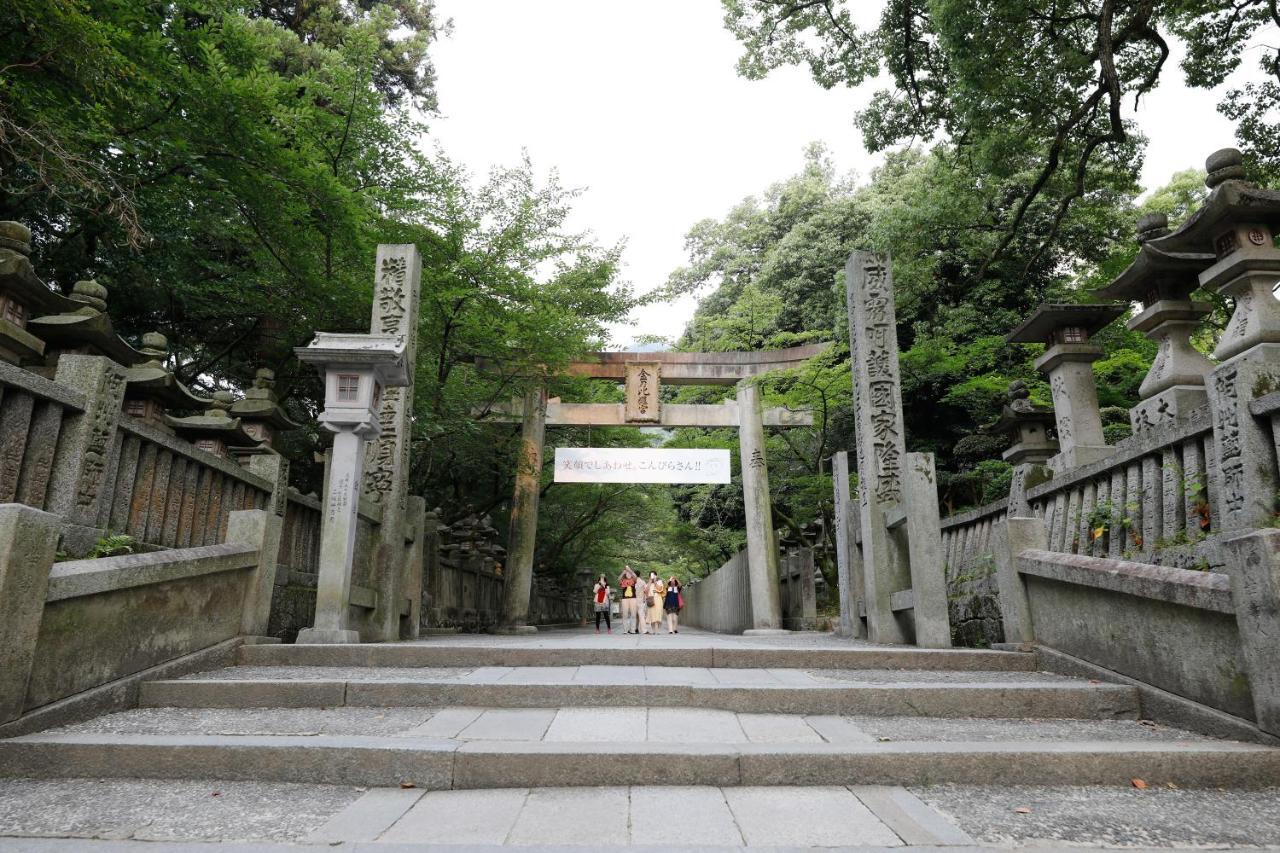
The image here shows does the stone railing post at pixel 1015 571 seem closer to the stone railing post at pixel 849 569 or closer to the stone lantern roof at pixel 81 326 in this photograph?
the stone railing post at pixel 849 569

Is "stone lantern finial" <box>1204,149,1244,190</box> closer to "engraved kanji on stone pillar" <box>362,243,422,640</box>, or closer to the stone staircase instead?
the stone staircase

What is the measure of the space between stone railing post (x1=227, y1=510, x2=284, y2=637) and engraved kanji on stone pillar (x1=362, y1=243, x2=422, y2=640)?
2.13 m

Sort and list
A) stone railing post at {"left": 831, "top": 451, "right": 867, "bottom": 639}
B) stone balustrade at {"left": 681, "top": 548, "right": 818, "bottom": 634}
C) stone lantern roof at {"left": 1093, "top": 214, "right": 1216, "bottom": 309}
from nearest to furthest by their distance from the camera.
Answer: stone lantern roof at {"left": 1093, "top": 214, "right": 1216, "bottom": 309}, stone railing post at {"left": 831, "top": 451, "right": 867, "bottom": 639}, stone balustrade at {"left": 681, "top": 548, "right": 818, "bottom": 634}

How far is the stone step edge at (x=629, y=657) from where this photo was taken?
16.8 ft

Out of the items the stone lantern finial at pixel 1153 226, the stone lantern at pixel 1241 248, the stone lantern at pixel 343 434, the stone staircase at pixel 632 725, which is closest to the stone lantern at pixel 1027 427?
the stone lantern finial at pixel 1153 226

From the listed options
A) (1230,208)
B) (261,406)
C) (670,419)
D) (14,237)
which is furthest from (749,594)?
(14,237)

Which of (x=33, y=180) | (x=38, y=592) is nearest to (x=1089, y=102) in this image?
(x=38, y=592)

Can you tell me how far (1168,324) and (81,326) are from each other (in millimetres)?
9850

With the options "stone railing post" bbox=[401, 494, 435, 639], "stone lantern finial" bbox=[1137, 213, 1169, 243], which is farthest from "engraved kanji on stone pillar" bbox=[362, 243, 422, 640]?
"stone lantern finial" bbox=[1137, 213, 1169, 243]

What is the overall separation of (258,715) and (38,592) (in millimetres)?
1225

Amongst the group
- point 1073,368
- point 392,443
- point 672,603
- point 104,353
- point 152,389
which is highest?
point 1073,368

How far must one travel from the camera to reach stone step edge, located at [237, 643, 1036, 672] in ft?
16.8

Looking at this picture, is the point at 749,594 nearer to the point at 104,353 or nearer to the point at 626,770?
the point at 104,353

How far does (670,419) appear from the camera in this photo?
52.3ft
